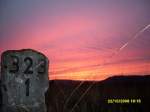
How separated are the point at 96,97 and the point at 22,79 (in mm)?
31579

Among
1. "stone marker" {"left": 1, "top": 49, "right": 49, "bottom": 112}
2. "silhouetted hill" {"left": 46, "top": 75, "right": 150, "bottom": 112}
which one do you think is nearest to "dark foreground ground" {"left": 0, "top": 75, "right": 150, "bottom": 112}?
"silhouetted hill" {"left": 46, "top": 75, "right": 150, "bottom": 112}

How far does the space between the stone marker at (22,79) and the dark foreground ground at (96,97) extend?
28.2 meters

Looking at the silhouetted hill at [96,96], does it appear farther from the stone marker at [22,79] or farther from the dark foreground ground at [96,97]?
the stone marker at [22,79]

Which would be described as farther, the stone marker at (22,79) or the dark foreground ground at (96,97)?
the dark foreground ground at (96,97)

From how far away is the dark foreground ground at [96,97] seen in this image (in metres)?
35.2

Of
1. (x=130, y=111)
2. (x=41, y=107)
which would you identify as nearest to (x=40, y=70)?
(x=41, y=107)

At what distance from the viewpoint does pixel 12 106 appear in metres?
5.85

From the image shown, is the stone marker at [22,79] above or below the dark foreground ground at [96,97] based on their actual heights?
above

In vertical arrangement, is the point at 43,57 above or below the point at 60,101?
above

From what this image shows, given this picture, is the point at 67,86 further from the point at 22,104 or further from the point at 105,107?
the point at 22,104

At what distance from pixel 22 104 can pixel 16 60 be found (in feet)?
2.05

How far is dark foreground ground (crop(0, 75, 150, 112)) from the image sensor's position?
35156 millimetres

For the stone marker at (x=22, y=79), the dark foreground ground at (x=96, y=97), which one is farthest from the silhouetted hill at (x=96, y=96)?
the stone marker at (x=22, y=79)

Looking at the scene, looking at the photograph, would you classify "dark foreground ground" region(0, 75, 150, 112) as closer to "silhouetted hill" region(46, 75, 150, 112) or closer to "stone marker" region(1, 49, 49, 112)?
"silhouetted hill" region(46, 75, 150, 112)
